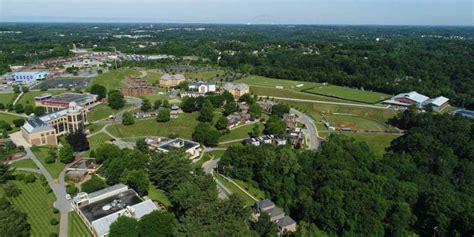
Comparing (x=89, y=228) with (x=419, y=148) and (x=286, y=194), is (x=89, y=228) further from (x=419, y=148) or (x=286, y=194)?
(x=419, y=148)

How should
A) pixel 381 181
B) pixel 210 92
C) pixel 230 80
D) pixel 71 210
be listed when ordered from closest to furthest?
pixel 71 210 → pixel 381 181 → pixel 210 92 → pixel 230 80

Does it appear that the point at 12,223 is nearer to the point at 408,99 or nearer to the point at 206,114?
the point at 206,114

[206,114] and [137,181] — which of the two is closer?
[137,181]

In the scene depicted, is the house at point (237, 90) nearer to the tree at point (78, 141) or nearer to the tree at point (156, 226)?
the tree at point (78, 141)

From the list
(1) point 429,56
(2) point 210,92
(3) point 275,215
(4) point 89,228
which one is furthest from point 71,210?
(1) point 429,56

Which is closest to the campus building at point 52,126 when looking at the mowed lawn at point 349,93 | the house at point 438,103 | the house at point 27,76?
the house at point 27,76

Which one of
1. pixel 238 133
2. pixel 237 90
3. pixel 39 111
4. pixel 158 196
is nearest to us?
pixel 158 196

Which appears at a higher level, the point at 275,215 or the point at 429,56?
the point at 429,56

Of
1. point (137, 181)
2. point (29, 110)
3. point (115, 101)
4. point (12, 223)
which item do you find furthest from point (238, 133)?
point (29, 110)
